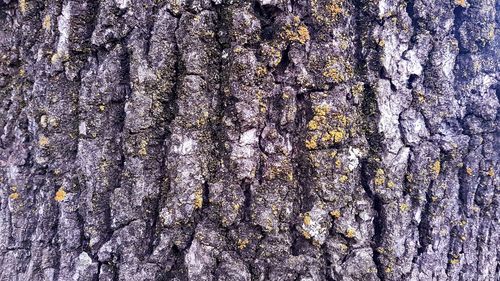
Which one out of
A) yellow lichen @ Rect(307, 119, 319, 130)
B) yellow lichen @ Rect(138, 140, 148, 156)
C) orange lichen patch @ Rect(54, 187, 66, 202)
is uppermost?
yellow lichen @ Rect(307, 119, 319, 130)

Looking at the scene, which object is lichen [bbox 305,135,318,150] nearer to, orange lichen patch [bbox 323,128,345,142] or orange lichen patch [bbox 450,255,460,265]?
orange lichen patch [bbox 323,128,345,142]

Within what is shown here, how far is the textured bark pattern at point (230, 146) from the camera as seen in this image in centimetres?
146

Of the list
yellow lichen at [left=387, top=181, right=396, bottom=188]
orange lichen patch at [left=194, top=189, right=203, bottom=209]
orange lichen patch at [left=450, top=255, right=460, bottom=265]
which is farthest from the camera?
orange lichen patch at [left=450, top=255, right=460, bottom=265]

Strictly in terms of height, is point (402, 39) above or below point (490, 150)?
above

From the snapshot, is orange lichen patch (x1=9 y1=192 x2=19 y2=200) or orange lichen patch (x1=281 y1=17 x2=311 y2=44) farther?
orange lichen patch (x1=9 y1=192 x2=19 y2=200)

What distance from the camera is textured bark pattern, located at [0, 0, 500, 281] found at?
1.46 meters

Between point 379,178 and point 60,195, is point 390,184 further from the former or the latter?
point 60,195

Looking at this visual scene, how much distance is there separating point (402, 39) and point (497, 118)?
61 centimetres

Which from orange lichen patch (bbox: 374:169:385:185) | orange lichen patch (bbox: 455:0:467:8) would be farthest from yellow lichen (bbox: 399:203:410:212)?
orange lichen patch (bbox: 455:0:467:8)

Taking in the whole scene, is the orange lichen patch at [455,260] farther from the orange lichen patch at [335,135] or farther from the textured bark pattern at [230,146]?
the orange lichen patch at [335,135]

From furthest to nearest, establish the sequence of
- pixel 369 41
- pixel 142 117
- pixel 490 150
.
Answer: pixel 490 150 → pixel 369 41 → pixel 142 117

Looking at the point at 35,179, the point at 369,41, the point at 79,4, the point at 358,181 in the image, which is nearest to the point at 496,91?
the point at 369,41

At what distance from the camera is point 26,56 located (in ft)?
5.52

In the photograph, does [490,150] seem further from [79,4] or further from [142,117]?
[79,4]
